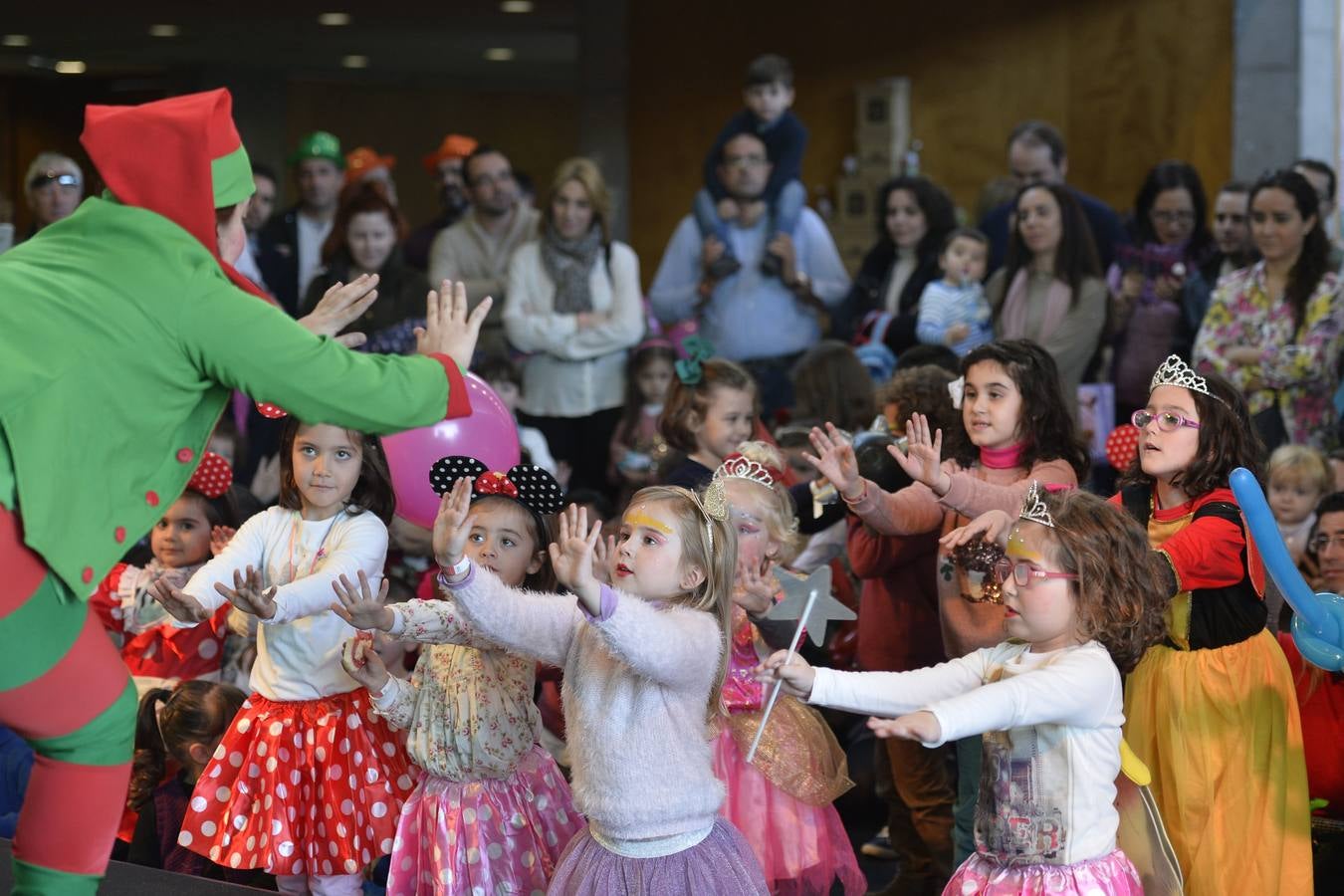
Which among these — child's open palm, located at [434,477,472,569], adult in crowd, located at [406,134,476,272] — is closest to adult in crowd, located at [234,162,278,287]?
adult in crowd, located at [406,134,476,272]

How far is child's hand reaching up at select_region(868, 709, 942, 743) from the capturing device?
2604 mm

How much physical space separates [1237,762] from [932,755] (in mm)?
965

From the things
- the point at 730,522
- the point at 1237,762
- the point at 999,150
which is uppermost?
the point at 999,150

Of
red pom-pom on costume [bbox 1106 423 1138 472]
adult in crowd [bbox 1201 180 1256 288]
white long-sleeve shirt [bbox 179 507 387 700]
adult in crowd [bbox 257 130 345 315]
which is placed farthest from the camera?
adult in crowd [bbox 257 130 345 315]

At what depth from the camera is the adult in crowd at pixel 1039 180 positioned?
6707 mm

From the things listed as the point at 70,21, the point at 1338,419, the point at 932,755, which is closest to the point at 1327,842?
the point at 932,755

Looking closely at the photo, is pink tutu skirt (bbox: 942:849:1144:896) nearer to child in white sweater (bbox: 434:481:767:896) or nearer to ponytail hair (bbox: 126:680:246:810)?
child in white sweater (bbox: 434:481:767:896)

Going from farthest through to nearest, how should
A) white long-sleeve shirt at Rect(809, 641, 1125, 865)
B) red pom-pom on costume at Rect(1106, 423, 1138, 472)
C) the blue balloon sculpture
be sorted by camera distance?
red pom-pom on costume at Rect(1106, 423, 1138, 472)
the blue balloon sculpture
white long-sleeve shirt at Rect(809, 641, 1125, 865)

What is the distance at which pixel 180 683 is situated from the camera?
414cm

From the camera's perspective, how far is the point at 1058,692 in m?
2.89

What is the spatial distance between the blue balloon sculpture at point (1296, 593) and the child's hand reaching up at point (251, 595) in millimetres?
1910

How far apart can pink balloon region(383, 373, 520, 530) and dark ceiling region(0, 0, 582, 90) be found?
7.44 m

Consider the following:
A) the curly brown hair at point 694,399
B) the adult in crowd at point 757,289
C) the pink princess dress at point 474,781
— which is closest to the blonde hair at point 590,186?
the adult in crowd at point 757,289

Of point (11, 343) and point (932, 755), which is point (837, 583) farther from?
point (11, 343)
